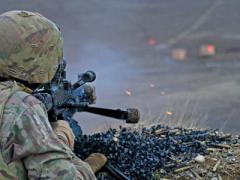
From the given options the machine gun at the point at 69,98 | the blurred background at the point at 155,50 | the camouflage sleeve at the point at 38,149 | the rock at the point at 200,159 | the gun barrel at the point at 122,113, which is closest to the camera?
the camouflage sleeve at the point at 38,149

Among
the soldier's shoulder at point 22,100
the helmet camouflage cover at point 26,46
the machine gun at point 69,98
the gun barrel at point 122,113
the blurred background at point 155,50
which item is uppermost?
the helmet camouflage cover at point 26,46

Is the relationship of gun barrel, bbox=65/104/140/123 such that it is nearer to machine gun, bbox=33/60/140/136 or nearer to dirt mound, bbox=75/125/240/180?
machine gun, bbox=33/60/140/136

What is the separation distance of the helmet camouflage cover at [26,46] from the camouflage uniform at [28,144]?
0.13 m

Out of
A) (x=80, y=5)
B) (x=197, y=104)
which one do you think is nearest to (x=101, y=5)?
(x=80, y=5)

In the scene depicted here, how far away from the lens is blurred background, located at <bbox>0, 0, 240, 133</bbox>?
8.95 metres

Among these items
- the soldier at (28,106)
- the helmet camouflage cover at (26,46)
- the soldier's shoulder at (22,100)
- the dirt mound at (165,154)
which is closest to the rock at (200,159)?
the dirt mound at (165,154)

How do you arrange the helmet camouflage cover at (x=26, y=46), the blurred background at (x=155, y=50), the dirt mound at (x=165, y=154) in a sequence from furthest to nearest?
the blurred background at (x=155, y=50) < the dirt mound at (x=165, y=154) < the helmet camouflage cover at (x=26, y=46)

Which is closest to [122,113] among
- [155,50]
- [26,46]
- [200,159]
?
[200,159]

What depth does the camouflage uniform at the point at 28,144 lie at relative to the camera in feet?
6.32

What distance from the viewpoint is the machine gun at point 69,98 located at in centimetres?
282

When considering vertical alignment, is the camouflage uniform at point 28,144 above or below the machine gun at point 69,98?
above

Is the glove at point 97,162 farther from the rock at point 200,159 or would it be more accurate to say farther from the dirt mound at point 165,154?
the rock at point 200,159

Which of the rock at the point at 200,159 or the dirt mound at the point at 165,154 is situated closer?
the dirt mound at the point at 165,154

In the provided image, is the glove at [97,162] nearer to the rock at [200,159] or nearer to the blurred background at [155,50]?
the rock at [200,159]
